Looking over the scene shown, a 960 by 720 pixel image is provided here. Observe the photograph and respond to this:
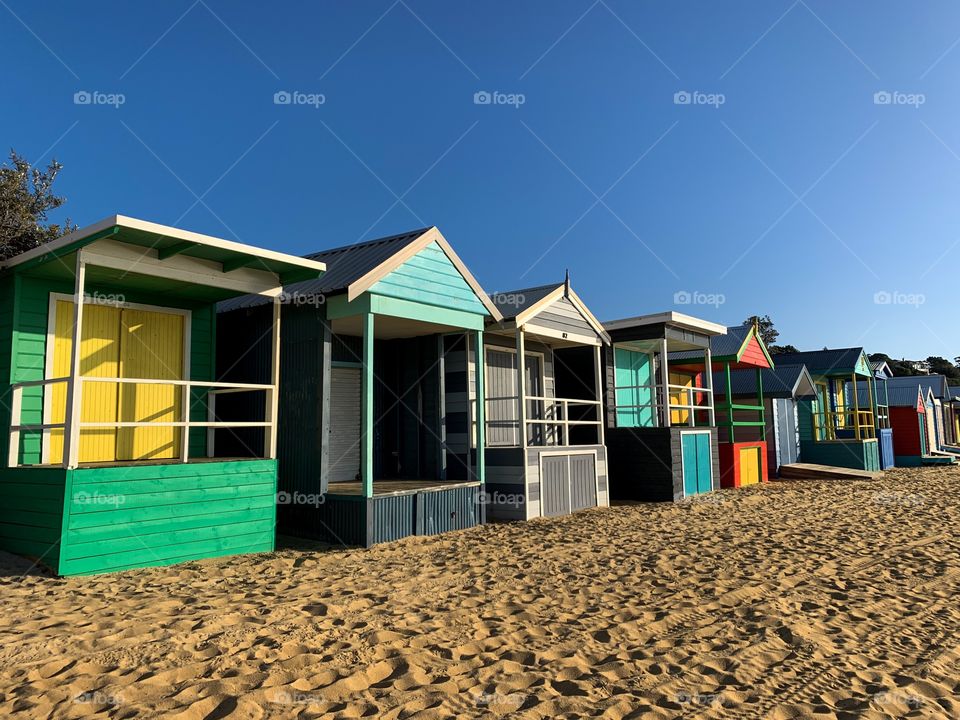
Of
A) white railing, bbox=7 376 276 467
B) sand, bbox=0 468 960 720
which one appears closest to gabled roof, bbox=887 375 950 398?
sand, bbox=0 468 960 720

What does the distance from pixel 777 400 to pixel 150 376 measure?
18.7 metres

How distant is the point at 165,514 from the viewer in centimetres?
742

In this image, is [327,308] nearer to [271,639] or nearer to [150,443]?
[150,443]

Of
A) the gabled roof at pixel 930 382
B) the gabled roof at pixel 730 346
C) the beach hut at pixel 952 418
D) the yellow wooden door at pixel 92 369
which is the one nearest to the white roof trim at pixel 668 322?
the gabled roof at pixel 730 346

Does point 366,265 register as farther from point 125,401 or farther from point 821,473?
point 821,473

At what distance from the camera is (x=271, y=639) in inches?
A: 192

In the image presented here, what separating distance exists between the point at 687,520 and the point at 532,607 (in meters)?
6.04

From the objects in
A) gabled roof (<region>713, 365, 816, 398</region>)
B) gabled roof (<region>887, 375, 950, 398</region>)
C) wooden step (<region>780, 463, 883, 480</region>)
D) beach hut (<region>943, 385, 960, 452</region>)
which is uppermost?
gabled roof (<region>887, 375, 950, 398</region>)

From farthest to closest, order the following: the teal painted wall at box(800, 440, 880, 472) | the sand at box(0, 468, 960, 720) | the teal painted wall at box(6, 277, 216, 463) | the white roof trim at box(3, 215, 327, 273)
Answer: the teal painted wall at box(800, 440, 880, 472) → the teal painted wall at box(6, 277, 216, 463) → the white roof trim at box(3, 215, 327, 273) → the sand at box(0, 468, 960, 720)

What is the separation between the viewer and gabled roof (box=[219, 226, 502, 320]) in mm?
8930

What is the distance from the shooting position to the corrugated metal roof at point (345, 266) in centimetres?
912

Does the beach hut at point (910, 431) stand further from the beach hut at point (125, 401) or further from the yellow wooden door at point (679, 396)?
the beach hut at point (125, 401)

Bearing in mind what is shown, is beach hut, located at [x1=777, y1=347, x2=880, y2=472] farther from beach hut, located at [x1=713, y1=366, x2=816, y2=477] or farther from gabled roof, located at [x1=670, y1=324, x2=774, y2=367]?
gabled roof, located at [x1=670, y1=324, x2=774, y2=367]

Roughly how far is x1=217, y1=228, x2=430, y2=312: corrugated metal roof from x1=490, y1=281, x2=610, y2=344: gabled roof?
2682 mm
